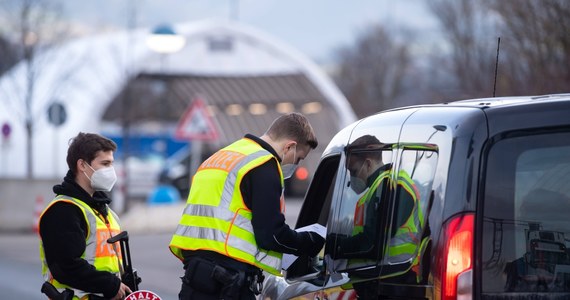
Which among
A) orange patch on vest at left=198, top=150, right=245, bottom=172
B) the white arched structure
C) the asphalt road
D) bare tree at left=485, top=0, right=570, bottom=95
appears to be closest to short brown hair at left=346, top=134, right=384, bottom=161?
orange patch on vest at left=198, top=150, right=245, bottom=172

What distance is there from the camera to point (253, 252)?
5.62 metres

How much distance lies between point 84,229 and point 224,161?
82 centimetres

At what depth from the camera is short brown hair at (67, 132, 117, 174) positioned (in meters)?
6.10

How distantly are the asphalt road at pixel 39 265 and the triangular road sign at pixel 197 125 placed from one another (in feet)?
7.13

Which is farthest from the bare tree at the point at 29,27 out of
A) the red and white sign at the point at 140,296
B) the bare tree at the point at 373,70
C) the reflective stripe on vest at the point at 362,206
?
the bare tree at the point at 373,70

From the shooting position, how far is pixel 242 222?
18.4 ft

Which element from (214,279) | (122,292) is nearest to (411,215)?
(214,279)

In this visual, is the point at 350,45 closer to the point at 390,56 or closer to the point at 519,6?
the point at 390,56

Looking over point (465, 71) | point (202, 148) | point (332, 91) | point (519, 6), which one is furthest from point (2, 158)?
point (519, 6)

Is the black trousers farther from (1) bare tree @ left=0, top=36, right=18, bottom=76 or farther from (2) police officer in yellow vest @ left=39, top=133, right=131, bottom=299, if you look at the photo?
(1) bare tree @ left=0, top=36, right=18, bottom=76

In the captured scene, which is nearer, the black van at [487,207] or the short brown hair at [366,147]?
the black van at [487,207]

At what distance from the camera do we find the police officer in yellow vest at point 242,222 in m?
5.54

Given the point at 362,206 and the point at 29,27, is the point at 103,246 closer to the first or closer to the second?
the point at 362,206

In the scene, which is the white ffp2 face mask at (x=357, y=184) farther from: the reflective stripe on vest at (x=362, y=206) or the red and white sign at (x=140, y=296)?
the red and white sign at (x=140, y=296)
